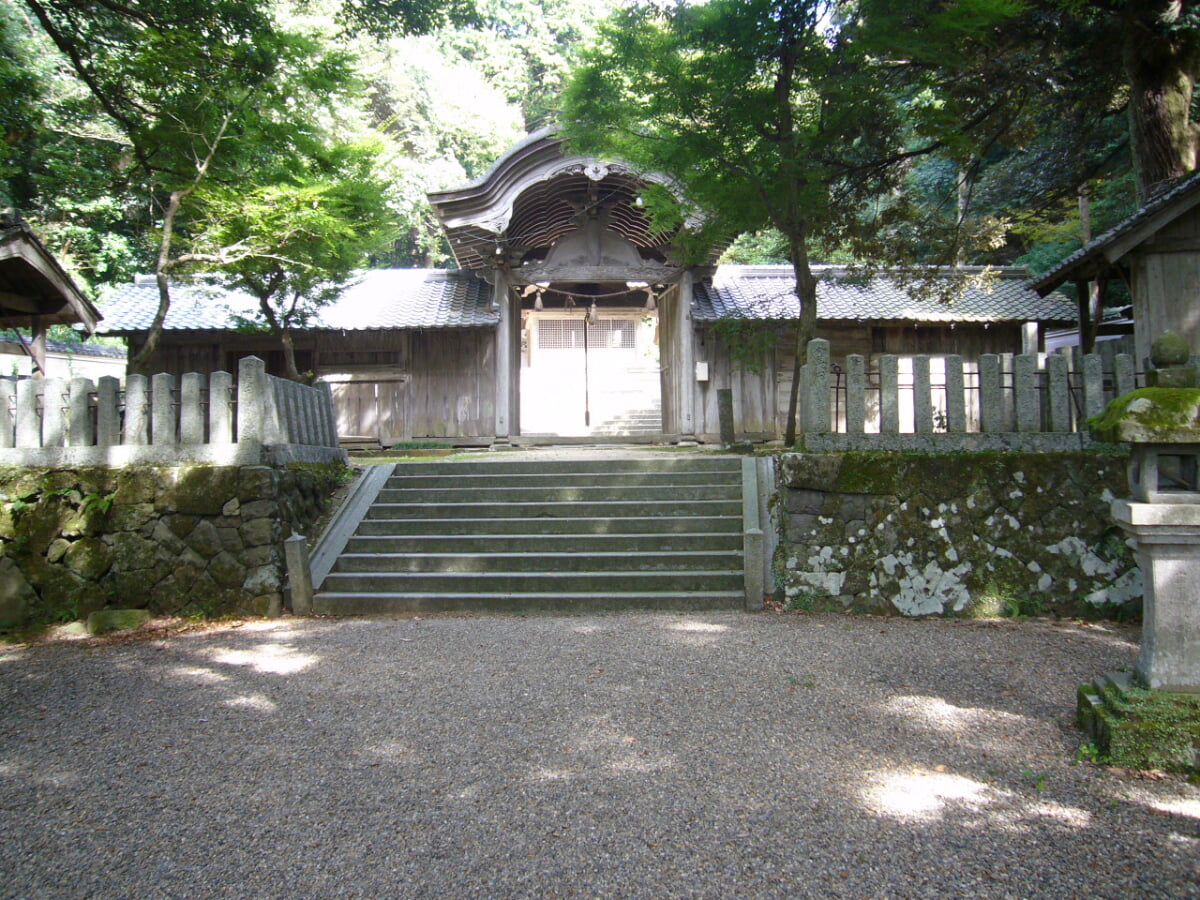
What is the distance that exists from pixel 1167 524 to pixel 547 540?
4.97 meters

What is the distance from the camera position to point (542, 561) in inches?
271

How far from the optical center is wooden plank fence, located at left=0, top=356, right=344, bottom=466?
6.66 meters

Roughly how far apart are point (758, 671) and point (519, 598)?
7.99 feet

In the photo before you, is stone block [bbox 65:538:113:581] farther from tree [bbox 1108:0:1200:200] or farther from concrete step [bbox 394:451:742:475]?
tree [bbox 1108:0:1200:200]

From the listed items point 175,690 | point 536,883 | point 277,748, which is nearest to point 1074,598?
point 536,883

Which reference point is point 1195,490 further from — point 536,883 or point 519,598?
point 519,598

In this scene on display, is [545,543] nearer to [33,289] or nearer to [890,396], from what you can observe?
[890,396]

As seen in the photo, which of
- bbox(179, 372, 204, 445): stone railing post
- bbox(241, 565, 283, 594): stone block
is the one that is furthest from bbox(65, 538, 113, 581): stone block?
bbox(241, 565, 283, 594): stone block

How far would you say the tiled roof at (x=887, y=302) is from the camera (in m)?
13.6

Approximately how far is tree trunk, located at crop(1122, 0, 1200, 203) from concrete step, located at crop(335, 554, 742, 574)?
25.1ft

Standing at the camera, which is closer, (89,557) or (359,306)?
(89,557)

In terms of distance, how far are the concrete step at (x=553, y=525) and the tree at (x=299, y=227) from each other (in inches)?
152

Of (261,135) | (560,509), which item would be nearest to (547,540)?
(560,509)

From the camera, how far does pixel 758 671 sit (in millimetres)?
4656
